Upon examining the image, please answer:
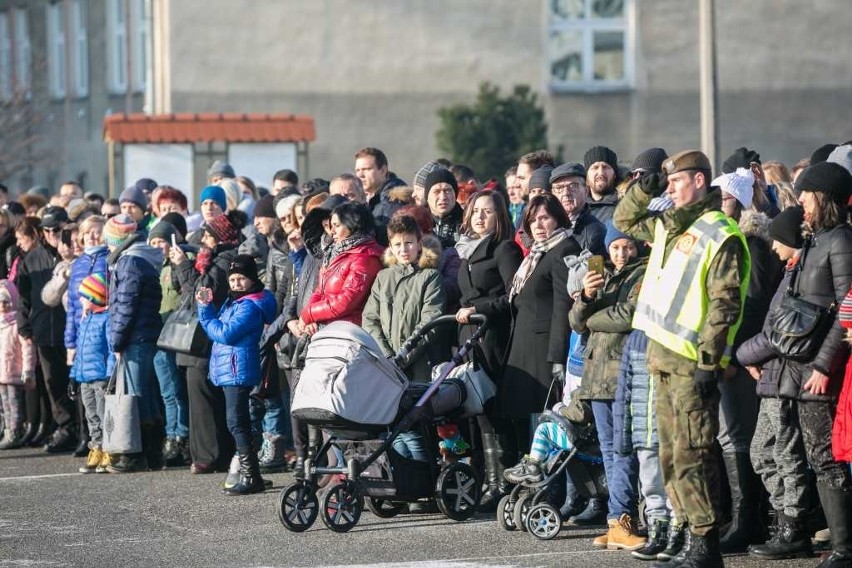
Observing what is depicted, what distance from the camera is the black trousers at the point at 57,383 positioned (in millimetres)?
15875

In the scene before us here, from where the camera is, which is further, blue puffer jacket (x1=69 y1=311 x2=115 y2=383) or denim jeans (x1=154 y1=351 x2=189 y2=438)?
blue puffer jacket (x1=69 y1=311 x2=115 y2=383)

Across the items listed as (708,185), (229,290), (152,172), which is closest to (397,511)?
(229,290)

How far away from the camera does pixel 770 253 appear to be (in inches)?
392

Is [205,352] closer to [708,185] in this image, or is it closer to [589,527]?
[589,527]

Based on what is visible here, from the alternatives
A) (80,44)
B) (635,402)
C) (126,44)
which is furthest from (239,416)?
(80,44)

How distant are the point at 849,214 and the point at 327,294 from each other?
3925 mm

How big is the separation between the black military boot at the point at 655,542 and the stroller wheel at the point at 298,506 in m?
2.16

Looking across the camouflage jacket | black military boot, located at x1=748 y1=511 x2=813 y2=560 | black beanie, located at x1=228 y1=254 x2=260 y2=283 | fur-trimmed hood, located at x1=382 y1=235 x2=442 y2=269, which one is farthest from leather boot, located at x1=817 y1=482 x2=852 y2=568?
black beanie, located at x1=228 y1=254 x2=260 y2=283

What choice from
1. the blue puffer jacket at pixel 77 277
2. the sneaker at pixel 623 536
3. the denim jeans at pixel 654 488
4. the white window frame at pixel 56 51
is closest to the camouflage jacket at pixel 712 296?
the denim jeans at pixel 654 488

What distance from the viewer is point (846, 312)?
880cm

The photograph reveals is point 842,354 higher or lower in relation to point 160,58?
lower

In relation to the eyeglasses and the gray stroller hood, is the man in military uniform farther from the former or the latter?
the eyeglasses

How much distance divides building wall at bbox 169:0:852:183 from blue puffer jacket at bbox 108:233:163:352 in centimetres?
1609

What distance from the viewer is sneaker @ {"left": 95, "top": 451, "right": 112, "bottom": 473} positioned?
45.6 feet
